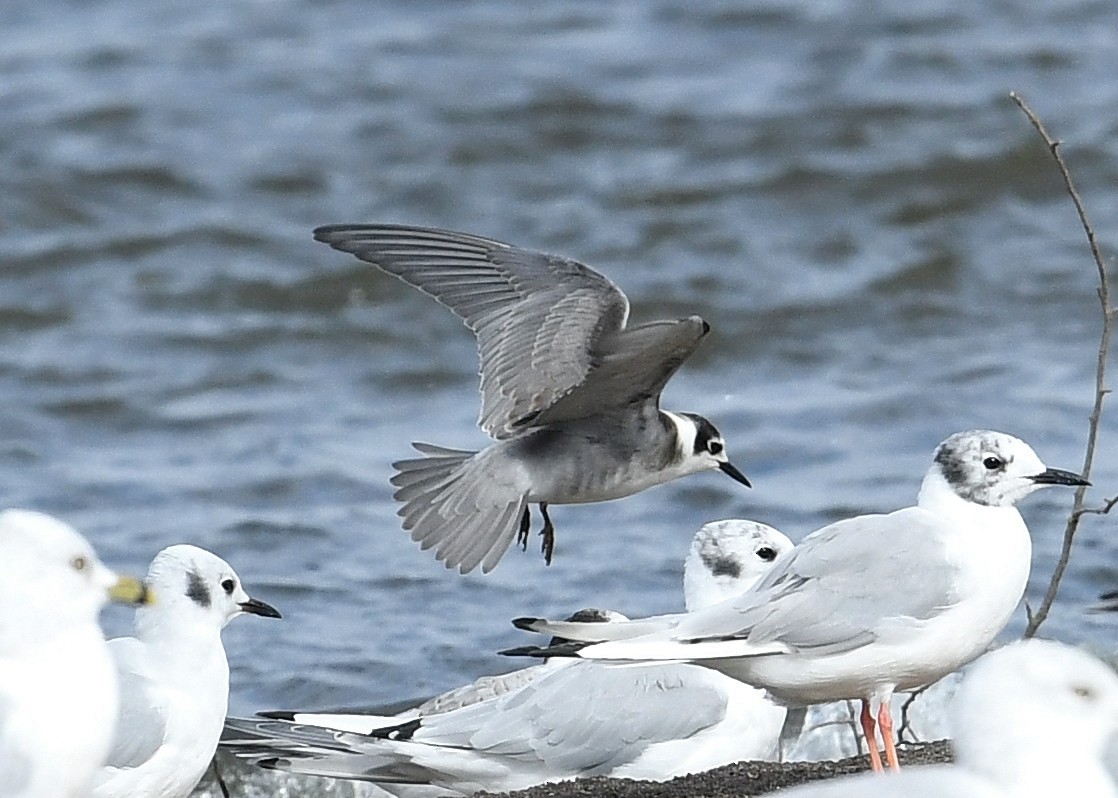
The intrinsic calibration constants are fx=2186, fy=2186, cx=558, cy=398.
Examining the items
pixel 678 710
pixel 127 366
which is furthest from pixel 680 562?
pixel 127 366

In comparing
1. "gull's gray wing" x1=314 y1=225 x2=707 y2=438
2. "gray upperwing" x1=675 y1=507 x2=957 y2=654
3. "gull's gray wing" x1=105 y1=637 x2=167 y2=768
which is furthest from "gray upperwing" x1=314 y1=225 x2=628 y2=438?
"gull's gray wing" x1=105 y1=637 x2=167 y2=768

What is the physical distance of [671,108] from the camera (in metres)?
17.4

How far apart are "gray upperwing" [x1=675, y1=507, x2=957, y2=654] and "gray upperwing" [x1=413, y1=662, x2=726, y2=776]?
0.76 m

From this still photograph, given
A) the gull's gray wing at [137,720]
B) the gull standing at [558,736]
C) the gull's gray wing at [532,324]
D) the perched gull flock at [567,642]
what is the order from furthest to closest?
the gull's gray wing at [532,324]
the gull standing at [558,736]
the gull's gray wing at [137,720]
the perched gull flock at [567,642]

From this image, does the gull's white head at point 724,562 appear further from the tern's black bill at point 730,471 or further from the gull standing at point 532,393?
the tern's black bill at point 730,471

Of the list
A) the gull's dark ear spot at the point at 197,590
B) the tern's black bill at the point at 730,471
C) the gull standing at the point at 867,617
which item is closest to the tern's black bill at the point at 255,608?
the gull's dark ear spot at the point at 197,590

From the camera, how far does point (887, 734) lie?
5.84 meters

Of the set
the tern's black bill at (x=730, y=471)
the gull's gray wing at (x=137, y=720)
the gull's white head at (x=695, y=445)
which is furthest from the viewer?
the tern's black bill at (x=730, y=471)

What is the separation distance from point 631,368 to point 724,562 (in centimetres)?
107

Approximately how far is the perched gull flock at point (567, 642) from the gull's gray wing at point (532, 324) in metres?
0.01

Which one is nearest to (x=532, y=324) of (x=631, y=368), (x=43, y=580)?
(x=631, y=368)

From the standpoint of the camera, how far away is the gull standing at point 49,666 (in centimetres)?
441

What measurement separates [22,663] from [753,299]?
1020cm

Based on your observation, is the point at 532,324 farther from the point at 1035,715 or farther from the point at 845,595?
the point at 1035,715
